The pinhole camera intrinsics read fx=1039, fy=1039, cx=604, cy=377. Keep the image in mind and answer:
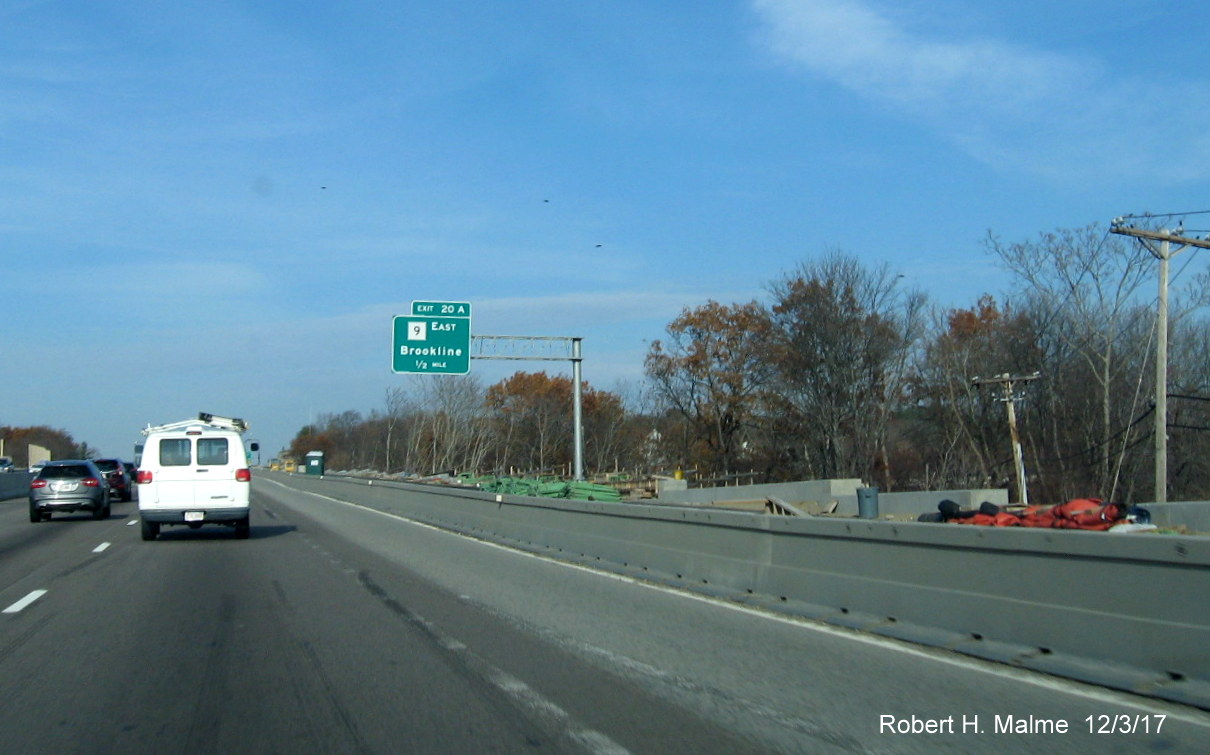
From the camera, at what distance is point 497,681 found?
7.79m

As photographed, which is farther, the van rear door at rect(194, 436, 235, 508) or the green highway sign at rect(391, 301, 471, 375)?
the green highway sign at rect(391, 301, 471, 375)

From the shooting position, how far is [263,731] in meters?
6.43

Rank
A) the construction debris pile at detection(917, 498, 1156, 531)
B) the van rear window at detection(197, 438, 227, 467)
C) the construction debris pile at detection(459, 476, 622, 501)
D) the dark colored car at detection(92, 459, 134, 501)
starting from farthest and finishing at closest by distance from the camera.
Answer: the dark colored car at detection(92, 459, 134, 501), the construction debris pile at detection(459, 476, 622, 501), the van rear window at detection(197, 438, 227, 467), the construction debris pile at detection(917, 498, 1156, 531)

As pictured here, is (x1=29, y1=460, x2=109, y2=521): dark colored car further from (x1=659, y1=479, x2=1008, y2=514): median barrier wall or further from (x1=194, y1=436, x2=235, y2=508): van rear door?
(x1=659, y1=479, x2=1008, y2=514): median barrier wall

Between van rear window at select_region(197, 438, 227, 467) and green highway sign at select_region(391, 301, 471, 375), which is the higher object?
green highway sign at select_region(391, 301, 471, 375)

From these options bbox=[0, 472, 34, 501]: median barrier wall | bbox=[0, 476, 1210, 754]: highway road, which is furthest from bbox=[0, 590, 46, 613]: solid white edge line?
bbox=[0, 472, 34, 501]: median barrier wall

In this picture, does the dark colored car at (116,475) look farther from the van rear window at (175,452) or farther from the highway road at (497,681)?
the highway road at (497,681)

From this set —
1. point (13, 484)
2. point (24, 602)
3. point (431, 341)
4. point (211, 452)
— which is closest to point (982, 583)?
point (24, 602)

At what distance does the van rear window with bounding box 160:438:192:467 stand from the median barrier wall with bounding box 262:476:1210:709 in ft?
37.2

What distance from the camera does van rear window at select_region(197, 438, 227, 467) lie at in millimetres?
21203

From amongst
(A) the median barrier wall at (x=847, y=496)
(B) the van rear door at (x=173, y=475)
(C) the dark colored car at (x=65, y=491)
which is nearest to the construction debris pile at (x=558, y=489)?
(A) the median barrier wall at (x=847, y=496)

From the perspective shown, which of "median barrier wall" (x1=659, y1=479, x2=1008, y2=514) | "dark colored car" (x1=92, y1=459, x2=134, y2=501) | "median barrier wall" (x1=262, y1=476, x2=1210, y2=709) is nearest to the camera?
"median barrier wall" (x1=262, y1=476, x2=1210, y2=709)

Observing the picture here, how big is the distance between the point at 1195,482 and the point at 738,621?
4234 centimetres

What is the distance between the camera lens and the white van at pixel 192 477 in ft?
68.4
